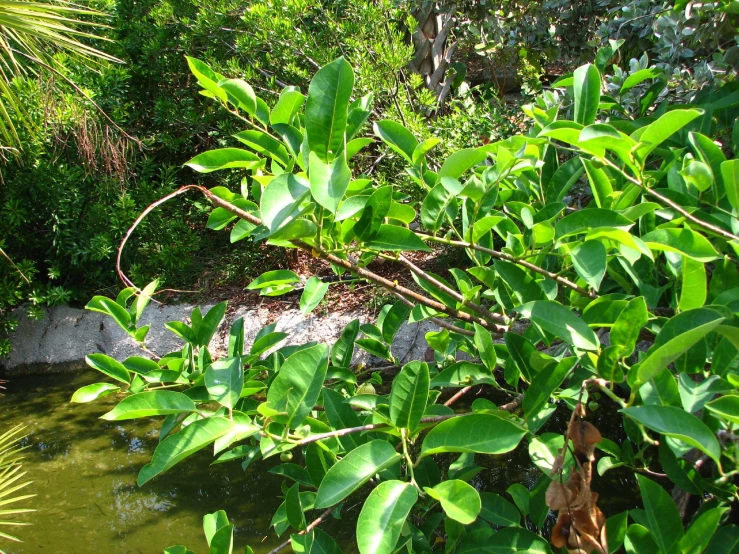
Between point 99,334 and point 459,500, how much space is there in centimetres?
462

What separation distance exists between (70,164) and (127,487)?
3.05 meters

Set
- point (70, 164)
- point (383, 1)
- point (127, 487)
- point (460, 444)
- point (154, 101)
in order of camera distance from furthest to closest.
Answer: point (154, 101), point (70, 164), point (383, 1), point (127, 487), point (460, 444)

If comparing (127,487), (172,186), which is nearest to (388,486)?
(127,487)

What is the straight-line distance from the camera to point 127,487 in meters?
2.94

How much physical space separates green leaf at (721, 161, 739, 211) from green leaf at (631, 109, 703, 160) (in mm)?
93

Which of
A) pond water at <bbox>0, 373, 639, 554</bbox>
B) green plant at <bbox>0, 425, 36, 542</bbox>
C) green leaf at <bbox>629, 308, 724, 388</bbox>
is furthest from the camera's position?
pond water at <bbox>0, 373, 639, 554</bbox>

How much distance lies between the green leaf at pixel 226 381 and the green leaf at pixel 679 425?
0.53m

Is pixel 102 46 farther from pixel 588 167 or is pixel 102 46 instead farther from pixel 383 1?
pixel 588 167

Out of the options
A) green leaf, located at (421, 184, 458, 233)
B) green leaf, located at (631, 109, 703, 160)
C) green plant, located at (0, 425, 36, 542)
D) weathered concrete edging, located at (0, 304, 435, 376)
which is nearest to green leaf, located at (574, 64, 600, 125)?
green leaf, located at (631, 109, 703, 160)

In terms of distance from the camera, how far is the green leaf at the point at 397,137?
118cm

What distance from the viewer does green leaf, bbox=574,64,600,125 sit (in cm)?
119

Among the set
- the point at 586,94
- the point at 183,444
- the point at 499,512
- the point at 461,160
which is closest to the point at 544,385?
the point at 499,512

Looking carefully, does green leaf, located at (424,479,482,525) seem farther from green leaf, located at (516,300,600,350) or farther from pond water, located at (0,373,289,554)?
pond water, located at (0,373,289,554)

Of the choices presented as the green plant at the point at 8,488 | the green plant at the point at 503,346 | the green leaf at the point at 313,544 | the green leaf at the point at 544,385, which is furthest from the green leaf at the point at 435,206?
the green plant at the point at 8,488
